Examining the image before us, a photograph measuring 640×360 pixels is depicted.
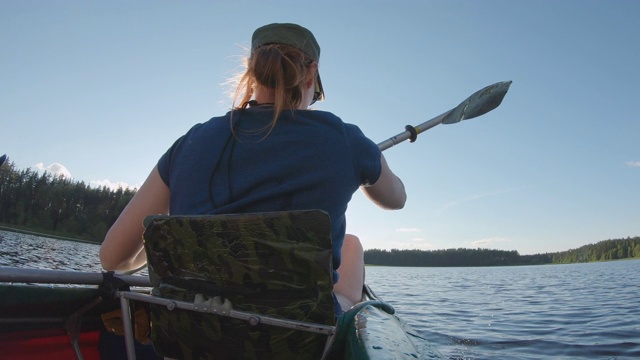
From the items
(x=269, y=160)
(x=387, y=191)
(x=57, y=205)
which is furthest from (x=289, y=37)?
(x=57, y=205)

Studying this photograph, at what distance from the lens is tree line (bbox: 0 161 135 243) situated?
8719 centimetres

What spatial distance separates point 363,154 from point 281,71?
515 mm

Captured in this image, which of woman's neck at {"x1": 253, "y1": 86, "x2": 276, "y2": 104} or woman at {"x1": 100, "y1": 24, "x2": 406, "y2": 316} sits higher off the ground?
woman's neck at {"x1": 253, "y1": 86, "x2": 276, "y2": 104}

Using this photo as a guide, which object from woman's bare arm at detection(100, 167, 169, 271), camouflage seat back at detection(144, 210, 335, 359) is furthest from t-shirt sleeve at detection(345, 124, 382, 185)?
woman's bare arm at detection(100, 167, 169, 271)

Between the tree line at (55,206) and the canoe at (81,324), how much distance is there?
92.3m

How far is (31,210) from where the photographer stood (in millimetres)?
91750

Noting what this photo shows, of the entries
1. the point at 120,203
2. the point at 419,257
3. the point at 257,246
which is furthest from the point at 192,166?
the point at 419,257

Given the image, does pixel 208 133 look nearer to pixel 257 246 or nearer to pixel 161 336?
pixel 257 246

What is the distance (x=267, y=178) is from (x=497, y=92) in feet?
14.3

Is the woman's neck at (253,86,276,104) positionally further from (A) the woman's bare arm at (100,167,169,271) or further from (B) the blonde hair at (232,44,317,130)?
(A) the woman's bare arm at (100,167,169,271)

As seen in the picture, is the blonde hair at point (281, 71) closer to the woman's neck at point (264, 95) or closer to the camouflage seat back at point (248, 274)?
the woman's neck at point (264, 95)

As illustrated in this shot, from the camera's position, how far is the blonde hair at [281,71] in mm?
1838

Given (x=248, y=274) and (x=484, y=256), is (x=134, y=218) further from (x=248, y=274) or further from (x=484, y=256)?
(x=484, y=256)

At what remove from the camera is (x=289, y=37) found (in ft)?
6.23
